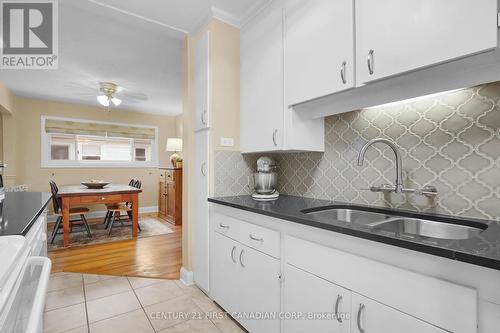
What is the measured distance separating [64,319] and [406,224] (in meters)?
2.44

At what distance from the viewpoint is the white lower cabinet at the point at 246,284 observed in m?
1.43

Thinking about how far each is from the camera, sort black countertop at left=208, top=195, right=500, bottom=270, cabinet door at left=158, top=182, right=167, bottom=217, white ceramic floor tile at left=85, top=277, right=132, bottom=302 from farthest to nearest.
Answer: cabinet door at left=158, top=182, right=167, bottom=217
white ceramic floor tile at left=85, top=277, right=132, bottom=302
black countertop at left=208, top=195, right=500, bottom=270

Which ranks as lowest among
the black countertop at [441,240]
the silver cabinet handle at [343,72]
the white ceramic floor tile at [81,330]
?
the white ceramic floor tile at [81,330]

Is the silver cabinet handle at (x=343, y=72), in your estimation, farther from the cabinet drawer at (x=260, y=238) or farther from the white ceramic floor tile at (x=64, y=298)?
the white ceramic floor tile at (x=64, y=298)

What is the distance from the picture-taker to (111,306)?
200cm

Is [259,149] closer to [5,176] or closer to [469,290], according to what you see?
[469,290]

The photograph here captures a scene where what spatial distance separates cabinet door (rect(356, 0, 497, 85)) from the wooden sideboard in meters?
4.15

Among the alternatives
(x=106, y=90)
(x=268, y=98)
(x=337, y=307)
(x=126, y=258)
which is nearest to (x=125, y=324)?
(x=126, y=258)

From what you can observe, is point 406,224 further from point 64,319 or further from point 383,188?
point 64,319

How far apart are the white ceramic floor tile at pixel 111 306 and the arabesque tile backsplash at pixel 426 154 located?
1.75 meters

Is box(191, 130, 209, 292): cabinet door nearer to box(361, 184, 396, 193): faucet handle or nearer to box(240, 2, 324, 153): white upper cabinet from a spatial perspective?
box(240, 2, 324, 153): white upper cabinet

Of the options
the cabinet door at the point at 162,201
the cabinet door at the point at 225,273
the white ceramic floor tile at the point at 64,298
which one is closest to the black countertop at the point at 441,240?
the cabinet door at the point at 225,273

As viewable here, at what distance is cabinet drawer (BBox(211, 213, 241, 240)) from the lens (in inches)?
69.1

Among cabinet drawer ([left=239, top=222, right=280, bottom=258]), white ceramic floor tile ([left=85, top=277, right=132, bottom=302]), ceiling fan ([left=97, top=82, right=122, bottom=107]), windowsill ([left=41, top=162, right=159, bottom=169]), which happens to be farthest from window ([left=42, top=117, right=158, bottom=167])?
cabinet drawer ([left=239, top=222, right=280, bottom=258])
